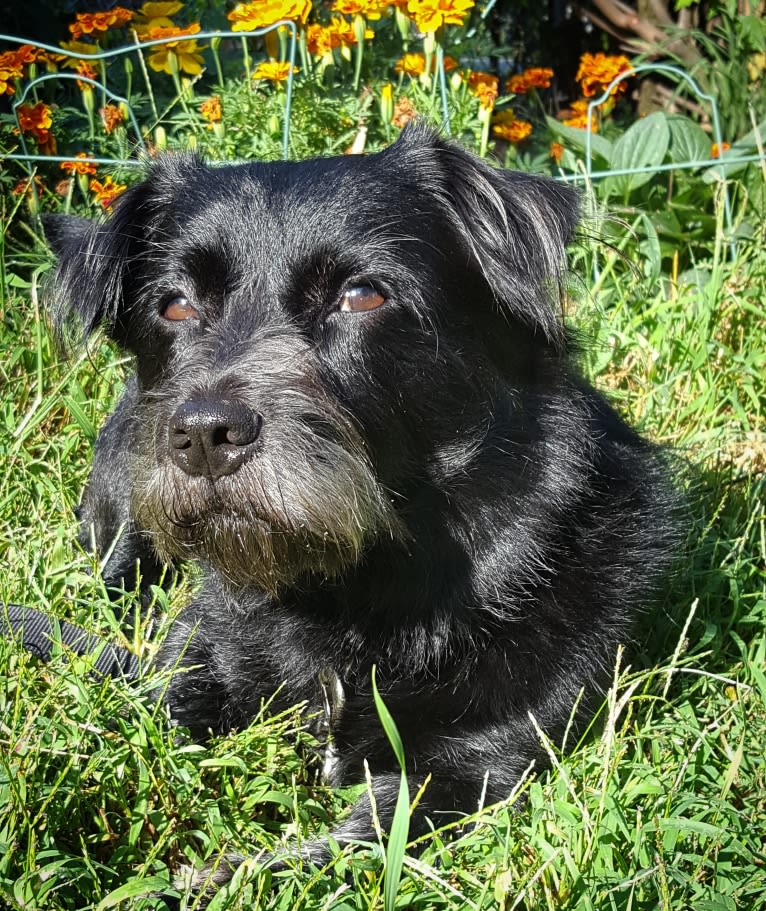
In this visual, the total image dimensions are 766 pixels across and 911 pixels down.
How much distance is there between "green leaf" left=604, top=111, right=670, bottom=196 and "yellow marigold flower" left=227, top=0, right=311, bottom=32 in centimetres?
158

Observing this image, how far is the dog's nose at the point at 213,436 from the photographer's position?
1860mm

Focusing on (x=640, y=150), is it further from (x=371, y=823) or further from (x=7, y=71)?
(x=371, y=823)

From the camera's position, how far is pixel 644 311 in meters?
4.12

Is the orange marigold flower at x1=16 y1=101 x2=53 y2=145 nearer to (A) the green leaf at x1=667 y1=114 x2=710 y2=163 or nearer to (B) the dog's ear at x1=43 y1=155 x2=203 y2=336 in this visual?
(B) the dog's ear at x1=43 y1=155 x2=203 y2=336

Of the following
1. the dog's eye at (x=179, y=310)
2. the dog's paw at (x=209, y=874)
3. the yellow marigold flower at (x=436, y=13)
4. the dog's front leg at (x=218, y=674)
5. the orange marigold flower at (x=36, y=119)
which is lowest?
the dog's front leg at (x=218, y=674)

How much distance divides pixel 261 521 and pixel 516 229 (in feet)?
2.96

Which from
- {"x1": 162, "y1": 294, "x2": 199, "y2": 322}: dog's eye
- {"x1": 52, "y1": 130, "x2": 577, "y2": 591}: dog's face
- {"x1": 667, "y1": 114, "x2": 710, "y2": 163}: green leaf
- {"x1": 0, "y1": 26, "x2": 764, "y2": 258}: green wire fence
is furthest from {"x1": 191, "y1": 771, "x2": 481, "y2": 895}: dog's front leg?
{"x1": 667, "y1": 114, "x2": 710, "y2": 163}: green leaf

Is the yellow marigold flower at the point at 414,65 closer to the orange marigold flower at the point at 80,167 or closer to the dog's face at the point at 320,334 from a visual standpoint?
the orange marigold flower at the point at 80,167

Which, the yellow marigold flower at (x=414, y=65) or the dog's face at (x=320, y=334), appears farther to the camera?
the yellow marigold flower at (x=414, y=65)

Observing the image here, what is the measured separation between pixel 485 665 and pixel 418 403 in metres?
0.62

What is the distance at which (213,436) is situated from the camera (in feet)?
6.16

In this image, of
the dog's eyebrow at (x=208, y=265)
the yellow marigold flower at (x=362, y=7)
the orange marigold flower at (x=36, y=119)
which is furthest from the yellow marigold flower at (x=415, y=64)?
the dog's eyebrow at (x=208, y=265)

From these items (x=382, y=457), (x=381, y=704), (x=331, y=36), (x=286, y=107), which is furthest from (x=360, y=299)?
(x=331, y=36)

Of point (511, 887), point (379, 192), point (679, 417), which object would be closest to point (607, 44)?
point (679, 417)
